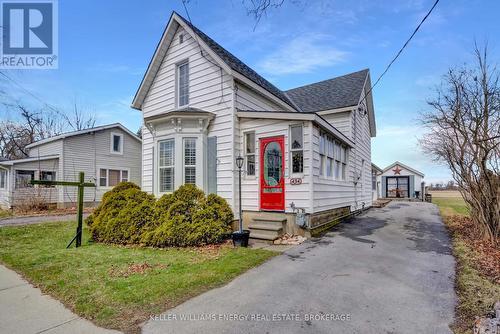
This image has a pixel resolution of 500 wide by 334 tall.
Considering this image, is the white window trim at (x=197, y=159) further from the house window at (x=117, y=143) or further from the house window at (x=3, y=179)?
the house window at (x=3, y=179)

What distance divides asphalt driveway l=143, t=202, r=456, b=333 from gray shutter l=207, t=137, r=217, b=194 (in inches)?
149

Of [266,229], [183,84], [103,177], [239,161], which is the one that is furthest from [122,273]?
[103,177]

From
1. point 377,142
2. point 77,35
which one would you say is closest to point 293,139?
point 77,35

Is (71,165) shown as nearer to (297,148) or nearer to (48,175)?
(48,175)

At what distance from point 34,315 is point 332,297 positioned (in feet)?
13.6

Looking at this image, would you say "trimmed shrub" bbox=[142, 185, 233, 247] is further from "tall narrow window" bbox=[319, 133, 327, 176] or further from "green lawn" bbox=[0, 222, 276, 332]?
"tall narrow window" bbox=[319, 133, 327, 176]

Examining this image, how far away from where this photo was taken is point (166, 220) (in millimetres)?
7426

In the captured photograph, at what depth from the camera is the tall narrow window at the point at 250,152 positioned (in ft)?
29.7

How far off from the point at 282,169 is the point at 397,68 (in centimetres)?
460

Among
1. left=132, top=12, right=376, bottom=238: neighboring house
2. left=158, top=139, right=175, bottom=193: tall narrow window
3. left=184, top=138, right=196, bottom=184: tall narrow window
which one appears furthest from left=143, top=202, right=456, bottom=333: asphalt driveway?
left=158, top=139, right=175, bottom=193: tall narrow window

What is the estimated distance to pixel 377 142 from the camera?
20.2 metres

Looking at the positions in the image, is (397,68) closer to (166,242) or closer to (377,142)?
(166,242)

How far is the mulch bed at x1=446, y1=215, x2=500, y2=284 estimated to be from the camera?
5.08 m

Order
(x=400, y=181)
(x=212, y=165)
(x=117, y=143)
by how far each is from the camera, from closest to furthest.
→ (x=212, y=165)
(x=117, y=143)
(x=400, y=181)
